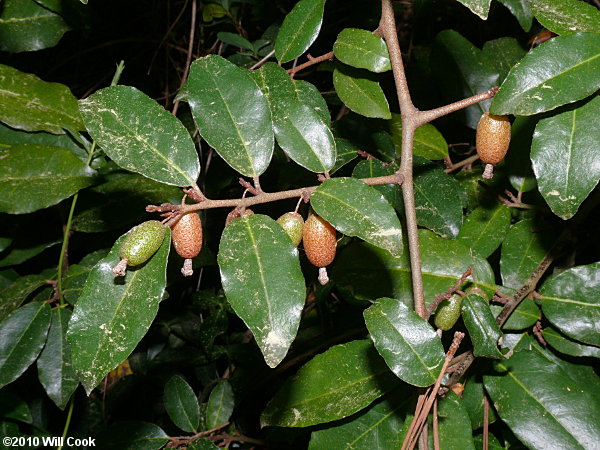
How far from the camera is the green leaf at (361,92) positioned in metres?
1.02

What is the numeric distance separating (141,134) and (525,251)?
89 cm

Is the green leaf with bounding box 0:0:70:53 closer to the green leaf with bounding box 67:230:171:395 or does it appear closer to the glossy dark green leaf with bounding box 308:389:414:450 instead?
the green leaf with bounding box 67:230:171:395

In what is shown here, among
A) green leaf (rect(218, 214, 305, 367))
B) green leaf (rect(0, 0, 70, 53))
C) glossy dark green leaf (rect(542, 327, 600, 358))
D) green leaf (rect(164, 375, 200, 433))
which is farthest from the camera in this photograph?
green leaf (rect(164, 375, 200, 433))

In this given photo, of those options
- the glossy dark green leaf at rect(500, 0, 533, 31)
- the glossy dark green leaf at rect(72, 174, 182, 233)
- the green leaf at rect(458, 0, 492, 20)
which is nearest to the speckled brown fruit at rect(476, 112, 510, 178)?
the green leaf at rect(458, 0, 492, 20)

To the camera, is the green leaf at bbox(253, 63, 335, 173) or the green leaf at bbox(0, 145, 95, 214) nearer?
the green leaf at bbox(253, 63, 335, 173)

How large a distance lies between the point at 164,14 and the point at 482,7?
1.72m

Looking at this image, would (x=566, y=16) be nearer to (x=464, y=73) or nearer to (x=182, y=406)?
(x=464, y=73)

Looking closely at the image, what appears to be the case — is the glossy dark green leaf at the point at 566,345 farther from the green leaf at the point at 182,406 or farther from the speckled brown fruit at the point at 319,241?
the green leaf at the point at 182,406

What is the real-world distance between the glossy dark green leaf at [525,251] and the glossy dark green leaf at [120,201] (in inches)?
32.0

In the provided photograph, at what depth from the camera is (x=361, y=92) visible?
1053mm

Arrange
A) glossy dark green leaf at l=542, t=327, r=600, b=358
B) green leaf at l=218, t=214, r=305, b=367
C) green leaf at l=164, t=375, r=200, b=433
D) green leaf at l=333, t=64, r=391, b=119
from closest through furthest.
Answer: green leaf at l=218, t=214, r=305, b=367 → green leaf at l=333, t=64, r=391, b=119 → glossy dark green leaf at l=542, t=327, r=600, b=358 → green leaf at l=164, t=375, r=200, b=433

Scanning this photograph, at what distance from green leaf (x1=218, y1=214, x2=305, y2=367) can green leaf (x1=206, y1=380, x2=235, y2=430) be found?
106cm

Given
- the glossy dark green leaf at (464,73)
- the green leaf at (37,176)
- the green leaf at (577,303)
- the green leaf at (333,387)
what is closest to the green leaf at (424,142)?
the glossy dark green leaf at (464,73)

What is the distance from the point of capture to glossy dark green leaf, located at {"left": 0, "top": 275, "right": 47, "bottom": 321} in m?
1.36
